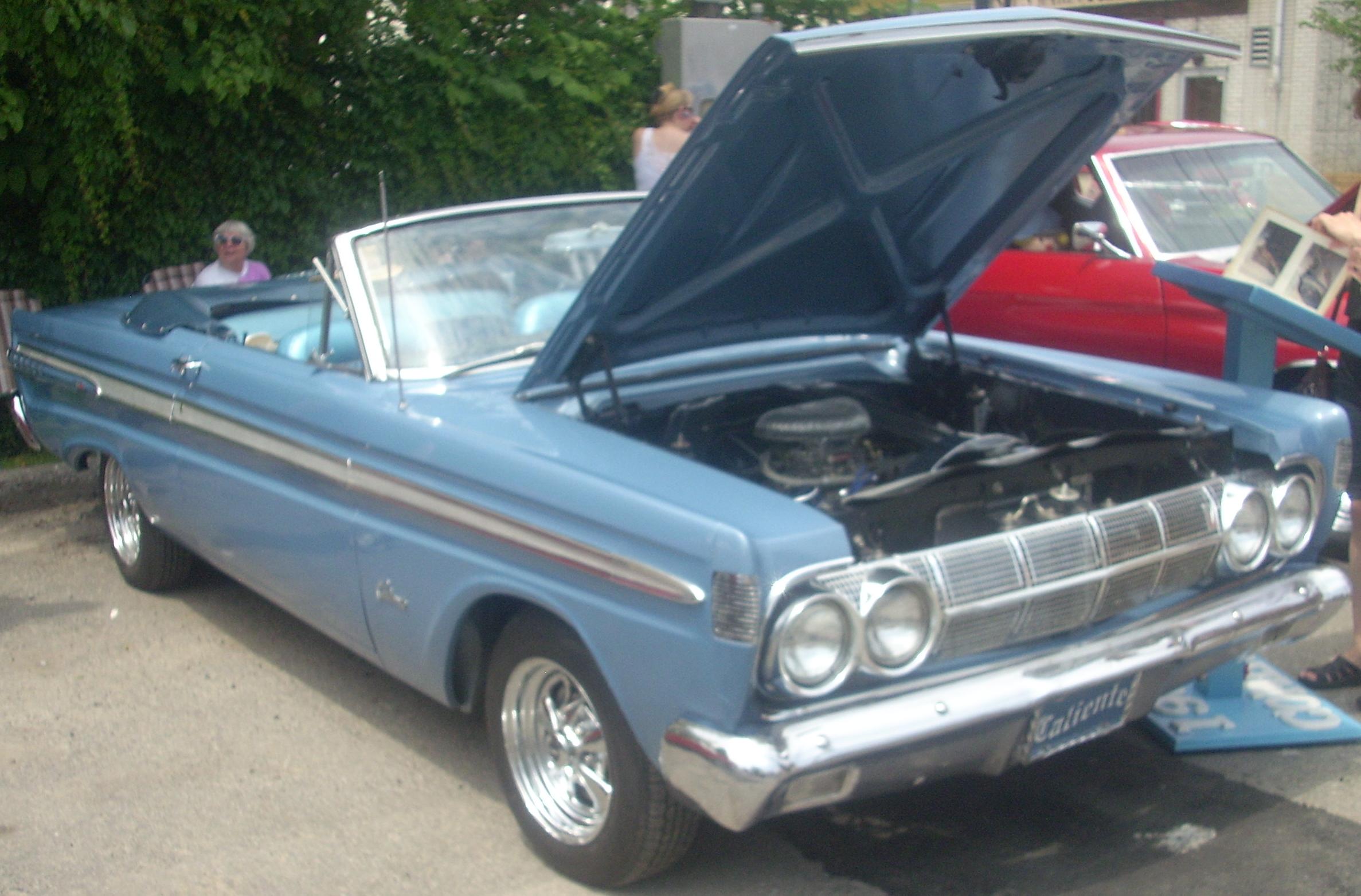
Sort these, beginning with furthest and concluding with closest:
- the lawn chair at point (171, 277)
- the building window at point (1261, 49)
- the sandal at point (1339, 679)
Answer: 1. the building window at point (1261, 49)
2. the lawn chair at point (171, 277)
3. the sandal at point (1339, 679)

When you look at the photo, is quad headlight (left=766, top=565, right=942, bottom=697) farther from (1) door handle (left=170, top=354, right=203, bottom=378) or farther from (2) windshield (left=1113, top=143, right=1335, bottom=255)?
(2) windshield (left=1113, top=143, right=1335, bottom=255)

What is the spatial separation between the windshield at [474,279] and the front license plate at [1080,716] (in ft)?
5.84

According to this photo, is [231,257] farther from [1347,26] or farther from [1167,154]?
[1347,26]

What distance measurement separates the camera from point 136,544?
5.38 meters

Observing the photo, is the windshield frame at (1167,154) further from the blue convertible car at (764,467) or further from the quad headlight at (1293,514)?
the quad headlight at (1293,514)

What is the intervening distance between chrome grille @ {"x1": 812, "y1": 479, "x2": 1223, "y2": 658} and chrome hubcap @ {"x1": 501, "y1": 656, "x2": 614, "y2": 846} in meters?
0.79

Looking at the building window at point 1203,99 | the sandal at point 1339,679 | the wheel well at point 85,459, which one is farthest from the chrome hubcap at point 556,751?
the building window at point 1203,99

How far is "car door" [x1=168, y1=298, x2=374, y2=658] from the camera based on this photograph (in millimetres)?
3719

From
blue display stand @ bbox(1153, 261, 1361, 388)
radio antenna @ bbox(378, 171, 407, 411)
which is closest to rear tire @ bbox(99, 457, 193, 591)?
radio antenna @ bbox(378, 171, 407, 411)

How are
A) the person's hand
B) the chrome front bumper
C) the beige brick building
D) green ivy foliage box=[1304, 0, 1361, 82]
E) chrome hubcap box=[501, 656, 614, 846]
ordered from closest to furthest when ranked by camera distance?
1. the chrome front bumper
2. chrome hubcap box=[501, 656, 614, 846]
3. the person's hand
4. green ivy foliage box=[1304, 0, 1361, 82]
5. the beige brick building

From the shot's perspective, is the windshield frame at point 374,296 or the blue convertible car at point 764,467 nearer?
the blue convertible car at point 764,467

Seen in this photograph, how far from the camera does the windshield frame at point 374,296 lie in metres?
3.72

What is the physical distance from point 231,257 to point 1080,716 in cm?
500

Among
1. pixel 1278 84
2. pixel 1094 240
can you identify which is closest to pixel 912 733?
pixel 1094 240
